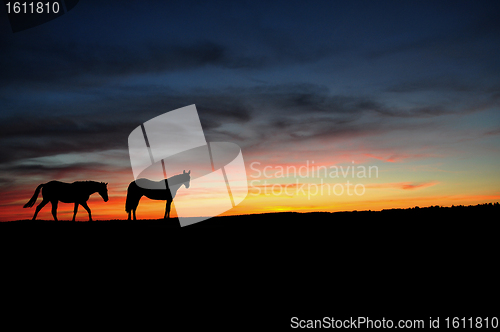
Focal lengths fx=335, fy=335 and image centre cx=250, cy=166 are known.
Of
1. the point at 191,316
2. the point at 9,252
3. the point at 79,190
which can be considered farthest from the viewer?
the point at 79,190

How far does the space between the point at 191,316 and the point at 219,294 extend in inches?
41.0

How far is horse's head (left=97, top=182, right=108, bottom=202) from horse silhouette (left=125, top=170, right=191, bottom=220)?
220cm

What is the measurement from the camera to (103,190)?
72.7 ft

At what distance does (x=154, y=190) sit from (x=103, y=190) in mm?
3614

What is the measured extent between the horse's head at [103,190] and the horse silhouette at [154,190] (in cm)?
220

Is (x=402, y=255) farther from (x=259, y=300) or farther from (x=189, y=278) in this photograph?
(x=189, y=278)

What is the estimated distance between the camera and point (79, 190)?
20.9 metres

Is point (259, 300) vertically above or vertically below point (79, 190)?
below

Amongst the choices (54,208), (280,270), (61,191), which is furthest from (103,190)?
(280,270)

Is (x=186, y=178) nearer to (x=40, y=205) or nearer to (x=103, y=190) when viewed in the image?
(x=103, y=190)

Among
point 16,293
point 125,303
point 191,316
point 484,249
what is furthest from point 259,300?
point 484,249

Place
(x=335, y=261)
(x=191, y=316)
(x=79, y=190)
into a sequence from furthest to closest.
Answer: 1. (x=79, y=190)
2. (x=335, y=261)
3. (x=191, y=316)

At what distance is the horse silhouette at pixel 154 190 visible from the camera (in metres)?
20.9

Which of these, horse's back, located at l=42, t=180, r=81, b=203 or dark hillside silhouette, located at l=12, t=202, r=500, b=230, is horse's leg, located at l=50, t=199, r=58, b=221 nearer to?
horse's back, located at l=42, t=180, r=81, b=203
